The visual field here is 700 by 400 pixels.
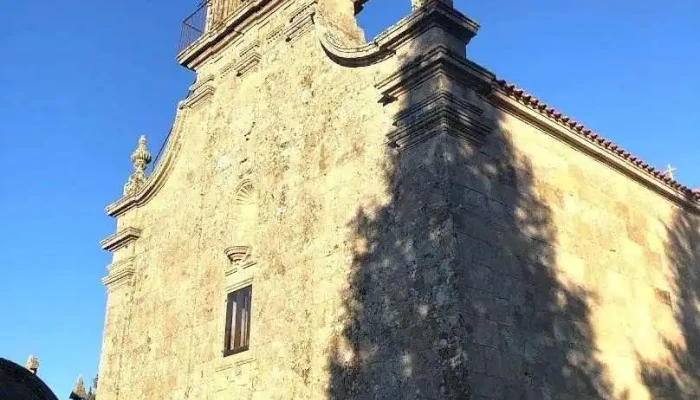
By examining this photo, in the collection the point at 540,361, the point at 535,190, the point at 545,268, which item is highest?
the point at 535,190

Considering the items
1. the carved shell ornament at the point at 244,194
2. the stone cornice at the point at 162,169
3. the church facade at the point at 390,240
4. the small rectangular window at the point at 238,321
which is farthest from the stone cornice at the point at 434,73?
the stone cornice at the point at 162,169

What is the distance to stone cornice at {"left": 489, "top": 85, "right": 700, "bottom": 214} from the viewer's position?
1016 cm

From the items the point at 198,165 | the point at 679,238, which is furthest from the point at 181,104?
the point at 679,238

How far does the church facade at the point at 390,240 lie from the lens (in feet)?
28.3

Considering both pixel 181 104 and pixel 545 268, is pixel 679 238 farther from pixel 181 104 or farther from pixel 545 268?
pixel 181 104

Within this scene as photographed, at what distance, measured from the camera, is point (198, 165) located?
14086 mm

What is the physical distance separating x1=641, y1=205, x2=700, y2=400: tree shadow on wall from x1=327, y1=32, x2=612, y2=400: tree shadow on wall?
1.75 m

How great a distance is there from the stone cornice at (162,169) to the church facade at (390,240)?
0.06 meters

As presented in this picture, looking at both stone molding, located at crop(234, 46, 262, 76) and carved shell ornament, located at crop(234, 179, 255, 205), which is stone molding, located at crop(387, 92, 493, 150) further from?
stone molding, located at crop(234, 46, 262, 76)

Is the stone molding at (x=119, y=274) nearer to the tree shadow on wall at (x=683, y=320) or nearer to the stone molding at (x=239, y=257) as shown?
the stone molding at (x=239, y=257)

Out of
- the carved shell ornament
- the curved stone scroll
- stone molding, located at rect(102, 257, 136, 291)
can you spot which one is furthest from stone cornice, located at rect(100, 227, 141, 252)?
the curved stone scroll

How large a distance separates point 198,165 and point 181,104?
190cm

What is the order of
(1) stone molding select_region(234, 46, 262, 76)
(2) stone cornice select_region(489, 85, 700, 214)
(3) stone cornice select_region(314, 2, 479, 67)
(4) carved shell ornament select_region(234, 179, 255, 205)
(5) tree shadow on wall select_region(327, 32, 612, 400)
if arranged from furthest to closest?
(1) stone molding select_region(234, 46, 262, 76)
(4) carved shell ornament select_region(234, 179, 255, 205)
(2) stone cornice select_region(489, 85, 700, 214)
(3) stone cornice select_region(314, 2, 479, 67)
(5) tree shadow on wall select_region(327, 32, 612, 400)

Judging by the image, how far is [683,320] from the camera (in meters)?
12.3
